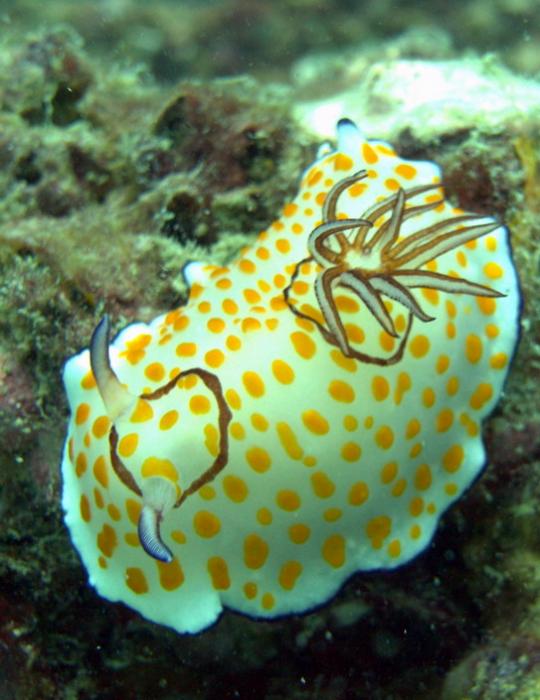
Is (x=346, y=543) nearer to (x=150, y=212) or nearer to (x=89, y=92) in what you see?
(x=150, y=212)

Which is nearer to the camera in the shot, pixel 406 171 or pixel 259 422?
pixel 259 422

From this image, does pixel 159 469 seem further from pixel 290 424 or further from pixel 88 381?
pixel 88 381

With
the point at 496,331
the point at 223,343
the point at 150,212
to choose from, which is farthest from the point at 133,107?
the point at 496,331

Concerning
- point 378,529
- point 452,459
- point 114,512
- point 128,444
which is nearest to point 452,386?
point 452,459

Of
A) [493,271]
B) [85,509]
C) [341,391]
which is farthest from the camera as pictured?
[493,271]

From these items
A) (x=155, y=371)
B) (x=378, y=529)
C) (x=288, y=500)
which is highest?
(x=155, y=371)

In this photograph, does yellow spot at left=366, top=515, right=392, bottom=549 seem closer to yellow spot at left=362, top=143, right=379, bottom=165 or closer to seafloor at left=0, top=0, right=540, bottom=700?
seafloor at left=0, top=0, right=540, bottom=700

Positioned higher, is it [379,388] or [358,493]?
[379,388]
